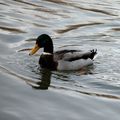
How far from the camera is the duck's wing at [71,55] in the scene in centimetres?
1370

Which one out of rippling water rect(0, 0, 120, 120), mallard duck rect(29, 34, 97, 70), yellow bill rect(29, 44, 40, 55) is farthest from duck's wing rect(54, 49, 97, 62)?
yellow bill rect(29, 44, 40, 55)

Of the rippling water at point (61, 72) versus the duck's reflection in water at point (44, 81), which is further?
the duck's reflection in water at point (44, 81)

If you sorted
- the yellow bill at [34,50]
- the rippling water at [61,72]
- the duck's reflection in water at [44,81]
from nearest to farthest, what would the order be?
1. the rippling water at [61,72]
2. the duck's reflection in water at [44,81]
3. the yellow bill at [34,50]

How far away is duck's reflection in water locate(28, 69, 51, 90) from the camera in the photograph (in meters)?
11.8

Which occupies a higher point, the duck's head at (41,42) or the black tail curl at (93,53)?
the duck's head at (41,42)

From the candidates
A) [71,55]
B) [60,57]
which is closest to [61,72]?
[60,57]

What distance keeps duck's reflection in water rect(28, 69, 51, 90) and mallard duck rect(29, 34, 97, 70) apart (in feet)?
0.97

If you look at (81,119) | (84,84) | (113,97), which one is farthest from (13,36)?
(81,119)

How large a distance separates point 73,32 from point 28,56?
2.75 meters

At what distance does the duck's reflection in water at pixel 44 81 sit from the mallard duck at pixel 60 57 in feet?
0.97

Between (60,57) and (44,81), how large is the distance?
1.51 meters

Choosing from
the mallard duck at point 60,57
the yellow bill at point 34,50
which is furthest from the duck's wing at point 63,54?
the yellow bill at point 34,50

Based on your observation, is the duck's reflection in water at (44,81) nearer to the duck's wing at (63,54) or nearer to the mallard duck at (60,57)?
the mallard duck at (60,57)

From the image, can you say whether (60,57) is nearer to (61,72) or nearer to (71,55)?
(71,55)
